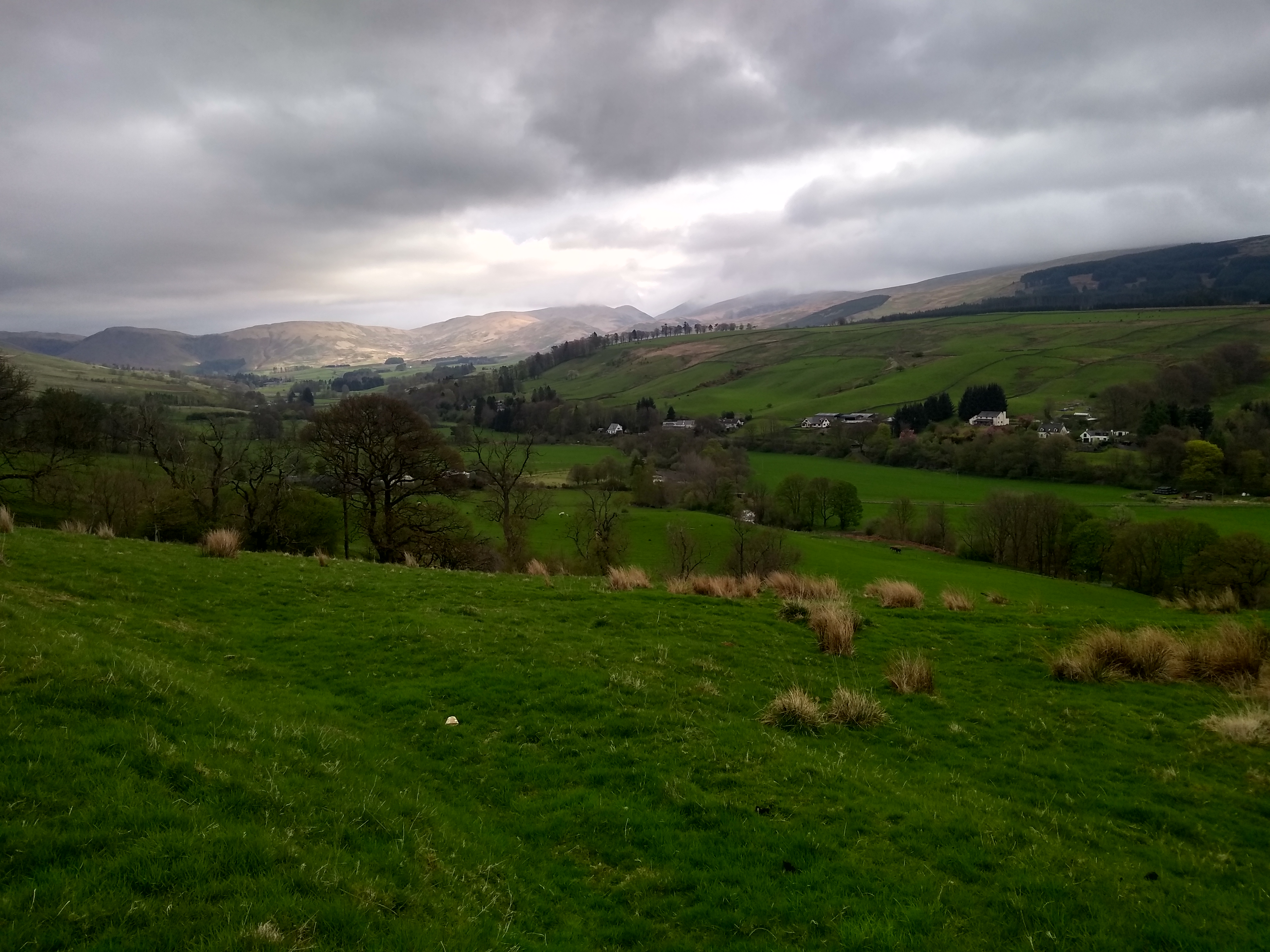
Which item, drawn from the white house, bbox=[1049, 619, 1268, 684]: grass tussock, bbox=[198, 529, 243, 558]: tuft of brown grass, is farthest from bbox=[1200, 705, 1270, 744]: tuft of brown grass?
the white house

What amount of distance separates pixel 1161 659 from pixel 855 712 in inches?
290

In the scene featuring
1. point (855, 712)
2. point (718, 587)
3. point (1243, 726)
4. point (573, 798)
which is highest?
point (573, 798)

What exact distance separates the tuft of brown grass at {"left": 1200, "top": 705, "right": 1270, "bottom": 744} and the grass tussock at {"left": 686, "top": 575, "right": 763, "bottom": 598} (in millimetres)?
10443

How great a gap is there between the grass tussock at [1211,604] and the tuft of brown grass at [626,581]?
16.5 meters

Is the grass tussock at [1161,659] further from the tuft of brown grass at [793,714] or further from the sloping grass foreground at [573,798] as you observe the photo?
the tuft of brown grass at [793,714]

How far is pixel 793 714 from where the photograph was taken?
401 inches

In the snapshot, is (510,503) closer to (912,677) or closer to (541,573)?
(541,573)

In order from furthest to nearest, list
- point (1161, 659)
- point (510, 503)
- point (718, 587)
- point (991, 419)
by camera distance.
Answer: point (991, 419)
point (510, 503)
point (718, 587)
point (1161, 659)

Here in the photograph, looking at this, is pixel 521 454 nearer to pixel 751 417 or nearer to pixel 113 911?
pixel 751 417

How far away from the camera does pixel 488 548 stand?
164ft

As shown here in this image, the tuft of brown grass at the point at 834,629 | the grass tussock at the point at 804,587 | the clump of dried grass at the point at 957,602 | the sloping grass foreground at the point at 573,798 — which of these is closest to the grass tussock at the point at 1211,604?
the clump of dried grass at the point at 957,602

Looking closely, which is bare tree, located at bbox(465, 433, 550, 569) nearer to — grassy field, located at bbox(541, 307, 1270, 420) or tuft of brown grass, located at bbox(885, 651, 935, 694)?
tuft of brown grass, located at bbox(885, 651, 935, 694)

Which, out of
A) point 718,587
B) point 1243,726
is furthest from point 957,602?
point 1243,726

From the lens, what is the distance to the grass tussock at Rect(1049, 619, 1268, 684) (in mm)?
12500
